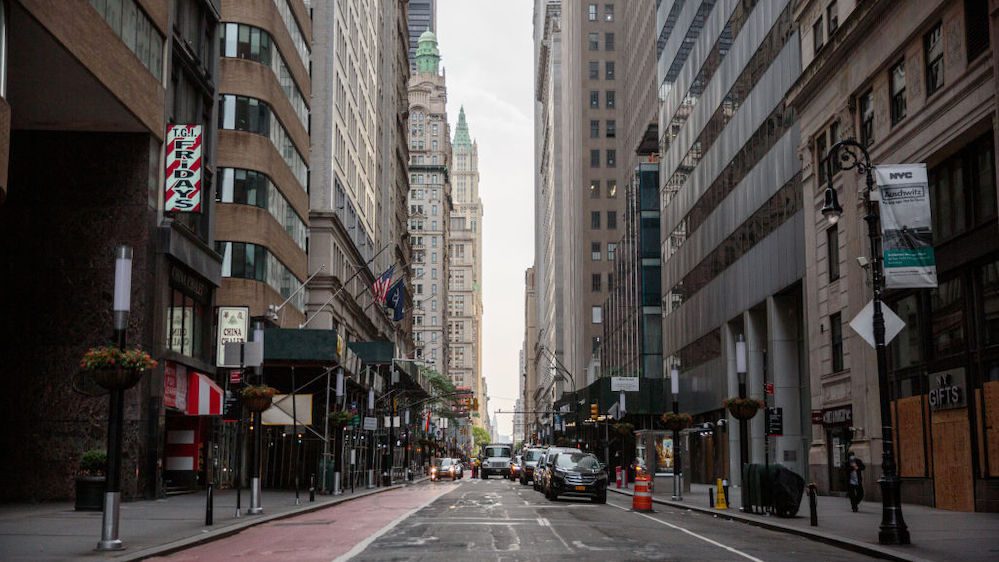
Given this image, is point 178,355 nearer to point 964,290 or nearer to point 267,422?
point 267,422

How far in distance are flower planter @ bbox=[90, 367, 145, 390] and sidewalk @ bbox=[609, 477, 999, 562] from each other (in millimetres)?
13444

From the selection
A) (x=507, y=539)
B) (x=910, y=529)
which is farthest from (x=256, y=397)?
(x=910, y=529)

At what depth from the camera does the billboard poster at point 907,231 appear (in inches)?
859

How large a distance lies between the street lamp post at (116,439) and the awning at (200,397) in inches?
801

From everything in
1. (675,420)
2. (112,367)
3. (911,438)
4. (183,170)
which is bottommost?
→ (911,438)

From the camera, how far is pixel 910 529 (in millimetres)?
22906

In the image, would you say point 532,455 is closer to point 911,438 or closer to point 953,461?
point 911,438

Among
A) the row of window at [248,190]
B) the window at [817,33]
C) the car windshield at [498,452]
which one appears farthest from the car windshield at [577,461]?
the car windshield at [498,452]

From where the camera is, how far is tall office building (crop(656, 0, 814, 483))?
158 feet

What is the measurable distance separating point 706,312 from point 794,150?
19342mm

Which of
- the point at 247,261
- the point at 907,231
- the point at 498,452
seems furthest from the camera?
the point at 498,452

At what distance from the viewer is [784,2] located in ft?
156

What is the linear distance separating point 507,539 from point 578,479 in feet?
61.9

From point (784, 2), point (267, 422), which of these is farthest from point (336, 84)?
point (784, 2)
